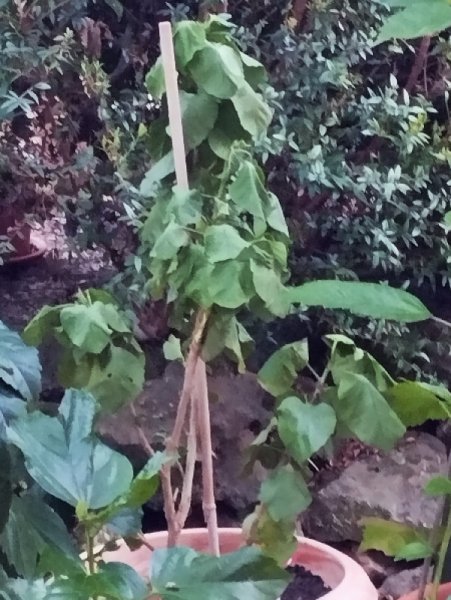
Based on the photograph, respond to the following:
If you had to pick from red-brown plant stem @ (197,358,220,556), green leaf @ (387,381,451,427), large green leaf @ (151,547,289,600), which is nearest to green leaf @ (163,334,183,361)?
red-brown plant stem @ (197,358,220,556)

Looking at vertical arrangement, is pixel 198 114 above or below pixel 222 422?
above

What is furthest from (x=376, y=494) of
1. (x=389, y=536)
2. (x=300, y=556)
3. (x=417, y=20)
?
(x=417, y=20)

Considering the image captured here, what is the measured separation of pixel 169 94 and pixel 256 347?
708 mm

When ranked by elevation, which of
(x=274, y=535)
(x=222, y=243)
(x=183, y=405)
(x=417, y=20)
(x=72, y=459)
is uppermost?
(x=417, y=20)

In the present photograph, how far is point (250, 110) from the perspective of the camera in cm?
83

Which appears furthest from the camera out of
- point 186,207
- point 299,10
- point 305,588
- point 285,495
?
point 299,10

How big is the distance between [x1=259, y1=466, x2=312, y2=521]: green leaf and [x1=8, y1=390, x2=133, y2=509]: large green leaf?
0.29 meters

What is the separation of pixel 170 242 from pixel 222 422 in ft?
2.21

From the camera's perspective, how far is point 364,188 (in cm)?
128

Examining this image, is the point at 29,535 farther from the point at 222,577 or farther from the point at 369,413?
the point at 369,413

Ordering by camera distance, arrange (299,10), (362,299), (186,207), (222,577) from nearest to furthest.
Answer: (222,577)
(362,299)
(186,207)
(299,10)

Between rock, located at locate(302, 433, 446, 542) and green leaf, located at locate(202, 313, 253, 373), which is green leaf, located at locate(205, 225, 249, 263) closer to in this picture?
green leaf, located at locate(202, 313, 253, 373)

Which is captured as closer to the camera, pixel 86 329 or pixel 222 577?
pixel 222 577

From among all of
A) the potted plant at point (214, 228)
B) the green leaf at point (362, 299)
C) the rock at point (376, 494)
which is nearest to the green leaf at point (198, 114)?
the potted plant at point (214, 228)
